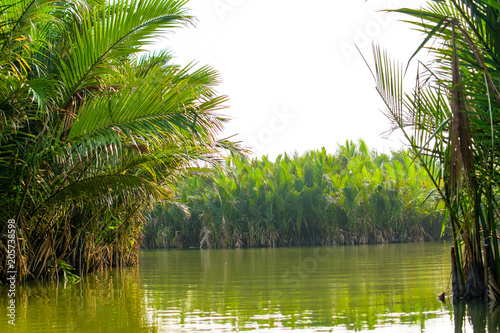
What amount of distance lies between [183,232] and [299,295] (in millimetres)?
18551

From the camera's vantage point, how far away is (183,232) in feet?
80.1

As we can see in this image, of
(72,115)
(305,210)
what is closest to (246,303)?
(72,115)

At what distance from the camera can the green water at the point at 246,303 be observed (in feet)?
14.9

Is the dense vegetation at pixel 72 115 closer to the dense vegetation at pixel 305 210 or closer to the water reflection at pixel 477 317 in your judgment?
the water reflection at pixel 477 317

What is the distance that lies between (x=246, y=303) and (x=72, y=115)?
3.82 metres

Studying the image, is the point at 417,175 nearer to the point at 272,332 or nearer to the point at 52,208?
the point at 52,208

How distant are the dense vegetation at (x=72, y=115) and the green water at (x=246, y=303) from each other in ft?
3.64

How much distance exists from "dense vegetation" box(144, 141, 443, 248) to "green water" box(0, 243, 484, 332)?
12.7 meters

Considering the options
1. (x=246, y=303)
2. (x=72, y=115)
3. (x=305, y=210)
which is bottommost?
(x=246, y=303)

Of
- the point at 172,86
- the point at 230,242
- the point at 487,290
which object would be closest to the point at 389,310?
the point at 487,290

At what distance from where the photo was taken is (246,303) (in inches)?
231

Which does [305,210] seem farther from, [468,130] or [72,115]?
[468,130]

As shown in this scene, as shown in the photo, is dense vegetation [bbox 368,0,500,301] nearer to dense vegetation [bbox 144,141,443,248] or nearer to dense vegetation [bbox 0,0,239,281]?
dense vegetation [bbox 0,0,239,281]

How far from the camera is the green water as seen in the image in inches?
179
